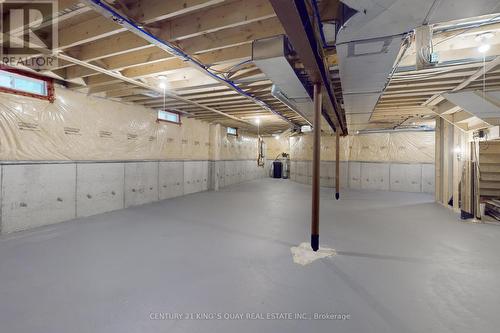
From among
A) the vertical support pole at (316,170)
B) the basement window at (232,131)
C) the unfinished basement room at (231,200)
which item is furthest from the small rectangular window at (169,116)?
the vertical support pole at (316,170)

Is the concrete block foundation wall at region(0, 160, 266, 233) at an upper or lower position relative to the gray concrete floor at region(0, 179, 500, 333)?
upper

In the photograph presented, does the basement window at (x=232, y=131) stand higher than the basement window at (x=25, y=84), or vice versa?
the basement window at (x=232, y=131)

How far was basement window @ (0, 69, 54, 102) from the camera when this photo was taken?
3338 millimetres

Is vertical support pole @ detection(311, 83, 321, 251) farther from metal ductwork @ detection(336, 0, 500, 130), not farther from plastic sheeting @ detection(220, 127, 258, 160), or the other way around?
plastic sheeting @ detection(220, 127, 258, 160)

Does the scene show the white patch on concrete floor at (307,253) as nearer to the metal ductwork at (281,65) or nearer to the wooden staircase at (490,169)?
the metal ductwork at (281,65)

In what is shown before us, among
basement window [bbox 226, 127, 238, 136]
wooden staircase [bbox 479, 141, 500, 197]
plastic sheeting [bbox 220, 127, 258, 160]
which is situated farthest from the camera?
basement window [bbox 226, 127, 238, 136]

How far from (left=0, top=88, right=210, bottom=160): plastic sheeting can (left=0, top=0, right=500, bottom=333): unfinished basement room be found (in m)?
0.03

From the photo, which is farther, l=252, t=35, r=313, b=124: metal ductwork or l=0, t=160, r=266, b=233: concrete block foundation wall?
l=0, t=160, r=266, b=233: concrete block foundation wall

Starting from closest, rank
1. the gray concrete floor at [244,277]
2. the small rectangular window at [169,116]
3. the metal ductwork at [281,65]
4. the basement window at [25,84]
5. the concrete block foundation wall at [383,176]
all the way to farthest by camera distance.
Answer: the gray concrete floor at [244,277]
the metal ductwork at [281,65]
the basement window at [25,84]
the small rectangular window at [169,116]
the concrete block foundation wall at [383,176]

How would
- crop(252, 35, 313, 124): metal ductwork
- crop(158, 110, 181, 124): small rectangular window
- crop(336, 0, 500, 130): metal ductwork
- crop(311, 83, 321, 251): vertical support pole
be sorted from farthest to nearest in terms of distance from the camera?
crop(158, 110, 181, 124): small rectangular window < crop(311, 83, 321, 251): vertical support pole < crop(252, 35, 313, 124): metal ductwork < crop(336, 0, 500, 130): metal ductwork

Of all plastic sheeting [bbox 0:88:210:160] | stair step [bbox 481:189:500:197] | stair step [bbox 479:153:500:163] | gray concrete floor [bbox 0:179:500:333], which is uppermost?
plastic sheeting [bbox 0:88:210:160]

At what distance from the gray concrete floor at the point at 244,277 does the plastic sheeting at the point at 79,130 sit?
1.28 metres

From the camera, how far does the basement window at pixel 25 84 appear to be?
3.34m

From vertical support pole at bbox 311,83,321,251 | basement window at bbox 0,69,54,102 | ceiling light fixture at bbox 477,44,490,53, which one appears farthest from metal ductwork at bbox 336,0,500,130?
basement window at bbox 0,69,54,102
